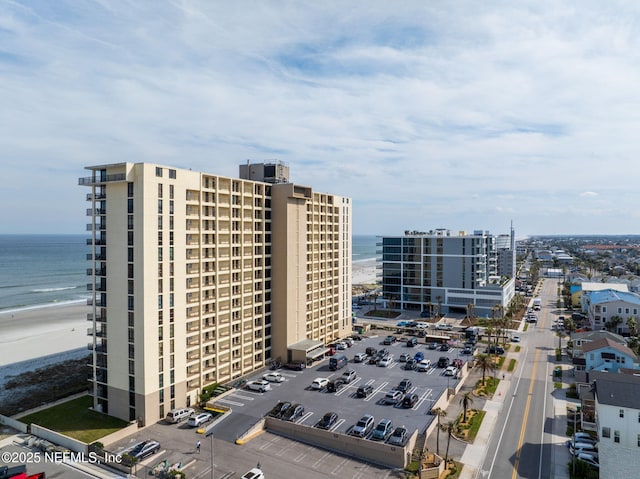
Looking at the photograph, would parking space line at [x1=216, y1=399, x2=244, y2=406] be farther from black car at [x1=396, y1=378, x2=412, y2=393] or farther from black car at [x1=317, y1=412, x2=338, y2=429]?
black car at [x1=396, y1=378, x2=412, y2=393]

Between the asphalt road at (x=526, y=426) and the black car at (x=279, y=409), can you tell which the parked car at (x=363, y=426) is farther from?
the asphalt road at (x=526, y=426)

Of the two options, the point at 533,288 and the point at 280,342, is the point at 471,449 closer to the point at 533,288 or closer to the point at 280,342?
the point at 280,342

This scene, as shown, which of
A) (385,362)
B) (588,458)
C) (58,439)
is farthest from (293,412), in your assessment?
(588,458)

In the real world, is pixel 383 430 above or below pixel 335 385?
above

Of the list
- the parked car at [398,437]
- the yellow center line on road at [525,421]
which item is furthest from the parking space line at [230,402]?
the yellow center line on road at [525,421]

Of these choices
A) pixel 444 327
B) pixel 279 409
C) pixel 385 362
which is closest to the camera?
pixel 279 409

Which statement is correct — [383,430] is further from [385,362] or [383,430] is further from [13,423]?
[13,423]

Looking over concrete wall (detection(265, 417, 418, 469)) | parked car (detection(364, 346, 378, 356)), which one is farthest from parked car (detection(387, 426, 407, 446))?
parked car (detection(364, 346, 378, 356))
